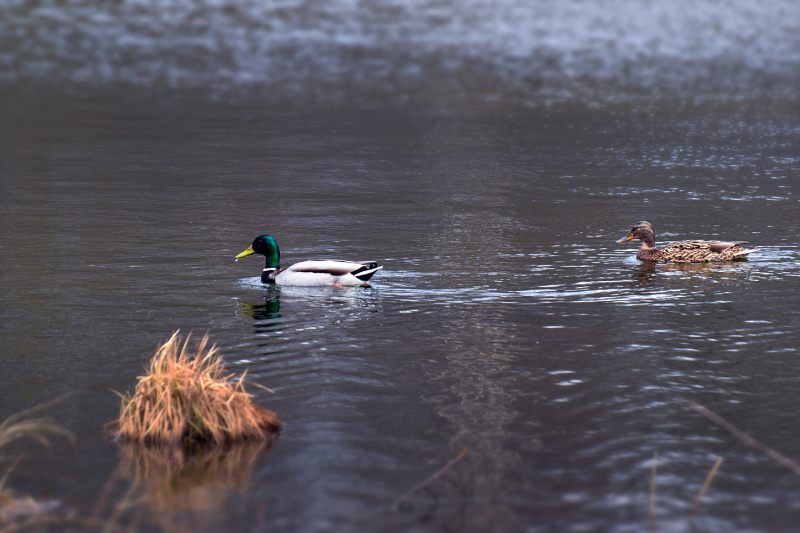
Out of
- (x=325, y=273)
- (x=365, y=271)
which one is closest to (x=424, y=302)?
(x=365, y=271)

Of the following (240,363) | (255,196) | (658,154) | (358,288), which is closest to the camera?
(240,363)

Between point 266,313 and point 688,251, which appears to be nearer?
point 266,313

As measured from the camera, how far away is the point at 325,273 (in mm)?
16328

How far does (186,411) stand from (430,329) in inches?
184

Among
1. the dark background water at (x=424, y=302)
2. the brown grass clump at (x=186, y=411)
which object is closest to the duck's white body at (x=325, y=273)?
the dark background water at (x=424, y=302)

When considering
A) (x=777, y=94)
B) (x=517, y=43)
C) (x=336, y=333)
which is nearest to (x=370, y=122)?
(x=777, y=94)

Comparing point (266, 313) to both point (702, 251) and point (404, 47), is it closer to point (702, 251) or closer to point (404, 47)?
point (702, 251)

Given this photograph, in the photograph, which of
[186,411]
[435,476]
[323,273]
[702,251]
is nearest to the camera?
[435,476]

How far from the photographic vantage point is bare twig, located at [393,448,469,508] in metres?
8.65

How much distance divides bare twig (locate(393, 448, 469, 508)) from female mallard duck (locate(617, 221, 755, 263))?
9347 mm

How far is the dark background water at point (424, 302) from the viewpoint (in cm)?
897

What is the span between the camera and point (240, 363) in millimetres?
12391

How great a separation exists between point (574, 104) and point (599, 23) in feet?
131

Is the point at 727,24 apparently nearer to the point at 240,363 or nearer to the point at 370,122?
the point at 370,122
